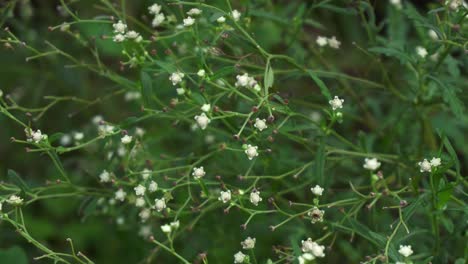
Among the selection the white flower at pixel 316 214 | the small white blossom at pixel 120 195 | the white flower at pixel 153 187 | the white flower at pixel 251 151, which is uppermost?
the white flower at pixel 251 151

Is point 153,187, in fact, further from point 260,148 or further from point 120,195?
point 260,148

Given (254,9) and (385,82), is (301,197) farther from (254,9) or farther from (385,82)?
(254,9)

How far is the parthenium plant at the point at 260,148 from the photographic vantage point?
7.05 feet

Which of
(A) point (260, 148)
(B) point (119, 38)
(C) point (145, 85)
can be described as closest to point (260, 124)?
(A) point (260, 148)

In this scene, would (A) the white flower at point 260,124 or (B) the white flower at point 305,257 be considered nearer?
(B) the white flower at point 305,257

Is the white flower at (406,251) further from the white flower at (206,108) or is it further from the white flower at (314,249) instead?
the white flower at (206,108)

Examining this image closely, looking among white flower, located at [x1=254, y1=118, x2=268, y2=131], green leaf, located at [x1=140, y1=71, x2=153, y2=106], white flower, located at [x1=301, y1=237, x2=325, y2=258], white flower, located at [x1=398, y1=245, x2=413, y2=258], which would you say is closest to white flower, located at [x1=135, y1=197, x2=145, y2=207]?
green leaf, located at [x1=140, y1=71, x2=153, y2=106]

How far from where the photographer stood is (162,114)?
92.7 inches

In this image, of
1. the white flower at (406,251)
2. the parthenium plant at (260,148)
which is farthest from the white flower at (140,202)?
the white flower at (406,251)

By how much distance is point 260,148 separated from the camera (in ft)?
7.47

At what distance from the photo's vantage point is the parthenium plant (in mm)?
2148

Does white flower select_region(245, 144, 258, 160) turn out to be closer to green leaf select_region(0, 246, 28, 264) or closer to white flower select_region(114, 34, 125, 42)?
white flower select_region(114, 34, 125, 42)

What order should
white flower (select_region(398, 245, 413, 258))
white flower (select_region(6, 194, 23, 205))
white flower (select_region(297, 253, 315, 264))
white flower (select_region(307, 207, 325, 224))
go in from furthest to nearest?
white flower (select_region(6, 194, 23, 205)) < white flower (select_region(307, 207, 325, 224)) < white flower (select_region(398, 245, 413, 258)) < white flower (select_region(297, 253, 315, 264))

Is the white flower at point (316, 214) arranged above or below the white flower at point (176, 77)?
below
